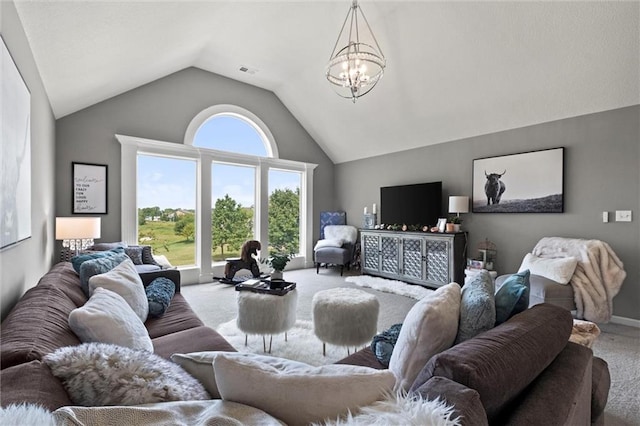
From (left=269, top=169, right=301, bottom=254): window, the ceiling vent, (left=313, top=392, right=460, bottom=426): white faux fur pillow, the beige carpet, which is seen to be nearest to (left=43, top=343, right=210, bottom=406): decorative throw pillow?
(left=313, top=392, right=460, bottom=426): white faux fur pillow

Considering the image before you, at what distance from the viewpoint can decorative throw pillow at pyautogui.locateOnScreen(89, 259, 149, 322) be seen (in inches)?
68.3

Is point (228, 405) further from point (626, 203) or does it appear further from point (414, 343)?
point (626, 203)

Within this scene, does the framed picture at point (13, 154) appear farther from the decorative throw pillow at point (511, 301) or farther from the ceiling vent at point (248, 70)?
the ceiling vent at point (248, 70)

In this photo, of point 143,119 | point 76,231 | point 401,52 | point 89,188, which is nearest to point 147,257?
point 76,231

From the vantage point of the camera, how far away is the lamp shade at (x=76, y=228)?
3.35 metres

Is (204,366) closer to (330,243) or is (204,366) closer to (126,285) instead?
(126,285)

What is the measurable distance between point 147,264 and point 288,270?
286 cm

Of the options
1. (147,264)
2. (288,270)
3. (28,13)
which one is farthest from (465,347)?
(288,270)

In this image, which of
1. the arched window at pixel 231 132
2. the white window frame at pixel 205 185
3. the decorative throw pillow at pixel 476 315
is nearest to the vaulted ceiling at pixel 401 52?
the arched window at pixel 231 132

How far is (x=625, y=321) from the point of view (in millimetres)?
3406

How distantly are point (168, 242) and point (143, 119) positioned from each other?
1.99 metres

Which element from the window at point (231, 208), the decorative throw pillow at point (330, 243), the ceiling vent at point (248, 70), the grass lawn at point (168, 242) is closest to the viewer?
the grass lawn at point (168, 242)

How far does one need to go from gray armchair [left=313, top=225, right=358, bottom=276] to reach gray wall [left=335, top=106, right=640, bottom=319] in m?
1.95

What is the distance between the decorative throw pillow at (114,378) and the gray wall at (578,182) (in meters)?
4.59
